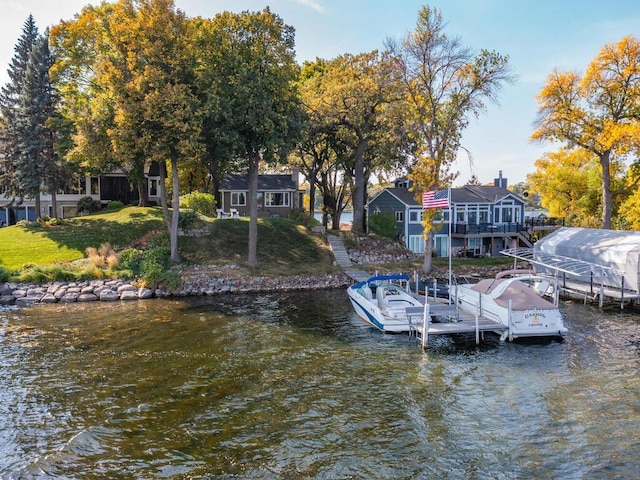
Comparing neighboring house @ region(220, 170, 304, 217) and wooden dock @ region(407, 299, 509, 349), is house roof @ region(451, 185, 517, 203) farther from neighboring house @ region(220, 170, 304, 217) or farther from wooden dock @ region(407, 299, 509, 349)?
wooden dock @ region(407, 299, 509, 349)

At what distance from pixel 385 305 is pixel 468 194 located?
30.7 metres

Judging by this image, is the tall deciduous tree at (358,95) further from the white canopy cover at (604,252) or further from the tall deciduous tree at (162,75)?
the white canopy cover at (604,252)

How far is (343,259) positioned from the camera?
4191cm

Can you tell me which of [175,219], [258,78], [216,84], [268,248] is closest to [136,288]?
[175,219]

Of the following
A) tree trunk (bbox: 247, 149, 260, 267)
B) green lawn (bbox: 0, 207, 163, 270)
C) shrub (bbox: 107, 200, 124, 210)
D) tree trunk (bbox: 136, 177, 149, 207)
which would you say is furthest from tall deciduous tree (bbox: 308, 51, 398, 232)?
shrub (bbox: 107, 200, 124, 210)

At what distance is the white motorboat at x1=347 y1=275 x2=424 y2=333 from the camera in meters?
23.2

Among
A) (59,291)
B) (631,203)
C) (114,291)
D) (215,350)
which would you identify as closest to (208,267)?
(114,291)

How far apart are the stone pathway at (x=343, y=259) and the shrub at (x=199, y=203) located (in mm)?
12205

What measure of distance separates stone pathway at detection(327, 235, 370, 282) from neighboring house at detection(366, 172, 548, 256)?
334 inches

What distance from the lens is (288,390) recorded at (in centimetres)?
1612

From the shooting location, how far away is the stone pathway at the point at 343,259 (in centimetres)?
3838

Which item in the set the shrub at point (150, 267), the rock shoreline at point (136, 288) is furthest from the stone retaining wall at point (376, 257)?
the shrub at point (150, 267)

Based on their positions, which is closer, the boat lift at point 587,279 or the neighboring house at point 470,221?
the boat lift at point 587,279

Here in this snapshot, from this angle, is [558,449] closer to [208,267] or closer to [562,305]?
[562,305]
